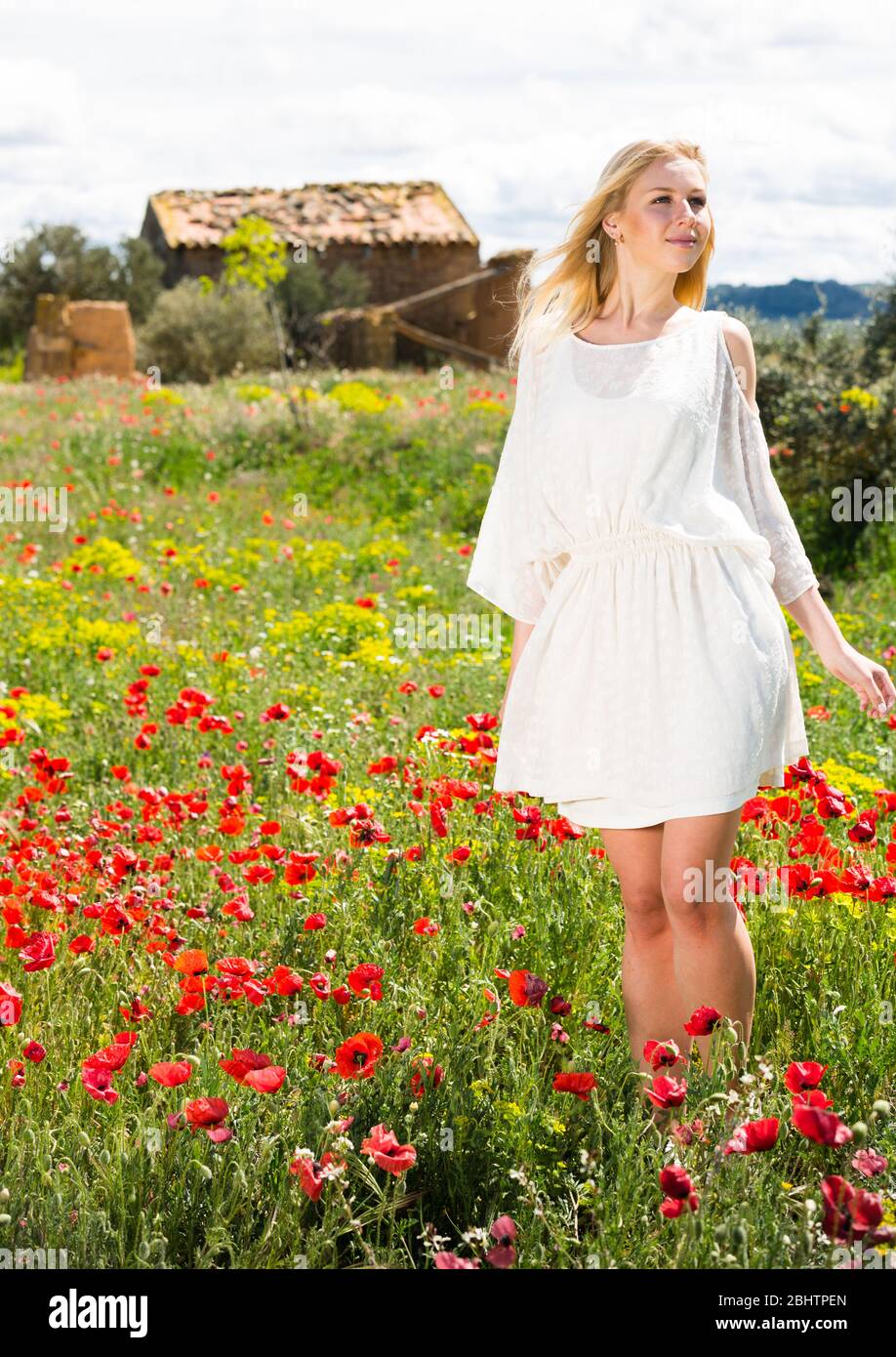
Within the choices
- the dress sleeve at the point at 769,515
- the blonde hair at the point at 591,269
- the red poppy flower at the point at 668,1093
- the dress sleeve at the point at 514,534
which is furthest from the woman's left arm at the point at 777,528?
the red poppy flower at the point at 668,1093

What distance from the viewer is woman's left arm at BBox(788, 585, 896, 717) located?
271 centimetres

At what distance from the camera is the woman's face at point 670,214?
2811mm

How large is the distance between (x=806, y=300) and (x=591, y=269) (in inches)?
517

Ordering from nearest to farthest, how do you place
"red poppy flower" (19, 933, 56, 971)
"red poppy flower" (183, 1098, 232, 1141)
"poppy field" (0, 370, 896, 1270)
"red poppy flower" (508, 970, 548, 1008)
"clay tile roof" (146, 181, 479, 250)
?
1. "red poppy flower" (183, 1098, 232, 1141)
2. "poppy field" (0, 370, 896, 1270)
3. "red poppy flower" (508, 970, 548, 1008)
4. "red poppy flower" (19, 933, 56, 971)
5. "clay tile roof" (146, 181, 479, 250)

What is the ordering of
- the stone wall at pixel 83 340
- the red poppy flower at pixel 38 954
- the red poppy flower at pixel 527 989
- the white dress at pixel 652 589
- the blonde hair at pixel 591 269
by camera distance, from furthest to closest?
the stone wall at pixel 83 340 → the blonde hair at pixel 591 269 → the red poppy flower at pixel 38 954 → the white dress at pixel 652 589 → the red poppy flower at pixel 527 989

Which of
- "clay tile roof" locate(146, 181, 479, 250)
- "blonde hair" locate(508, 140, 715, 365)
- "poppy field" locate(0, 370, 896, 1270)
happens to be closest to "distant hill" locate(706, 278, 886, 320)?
"poppy field" locate(0, 370, 896, 1270)

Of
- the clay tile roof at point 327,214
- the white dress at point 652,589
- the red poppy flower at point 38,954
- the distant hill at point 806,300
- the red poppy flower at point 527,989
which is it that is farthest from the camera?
the clay tile roof at point 327,214

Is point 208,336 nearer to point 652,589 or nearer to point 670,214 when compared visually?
point 670,214

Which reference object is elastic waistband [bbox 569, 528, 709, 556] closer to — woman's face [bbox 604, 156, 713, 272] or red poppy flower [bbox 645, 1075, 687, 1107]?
woman's face [bbox 604, 156, 713, 272]

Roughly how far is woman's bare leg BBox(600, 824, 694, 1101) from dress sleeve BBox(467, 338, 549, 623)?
596 mm

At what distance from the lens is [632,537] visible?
279cm

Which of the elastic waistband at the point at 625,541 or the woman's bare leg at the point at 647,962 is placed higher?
the elastic waistband at the point at 625,541

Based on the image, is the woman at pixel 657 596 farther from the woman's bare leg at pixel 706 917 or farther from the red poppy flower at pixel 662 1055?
the red poppy flower at pixel 662 1055
